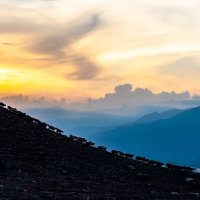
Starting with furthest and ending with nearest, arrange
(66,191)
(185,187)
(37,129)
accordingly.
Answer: (37,129)
(185,187)
(66,191)

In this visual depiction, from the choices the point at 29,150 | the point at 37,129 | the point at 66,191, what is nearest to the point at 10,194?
the point at 66,191

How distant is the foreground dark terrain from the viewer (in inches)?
1038

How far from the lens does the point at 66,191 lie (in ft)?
87.1

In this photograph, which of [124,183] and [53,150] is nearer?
[124,183]

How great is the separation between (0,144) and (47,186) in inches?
567

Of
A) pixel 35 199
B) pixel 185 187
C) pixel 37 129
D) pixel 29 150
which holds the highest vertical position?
pixel 37 129

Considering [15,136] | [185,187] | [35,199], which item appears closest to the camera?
[35,199]

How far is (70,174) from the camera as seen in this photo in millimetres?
33625

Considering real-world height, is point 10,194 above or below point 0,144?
below

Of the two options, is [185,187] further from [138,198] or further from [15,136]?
[15,136]

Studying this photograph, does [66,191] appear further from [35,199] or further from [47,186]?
[35,199]

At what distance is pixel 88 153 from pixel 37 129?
412 inches

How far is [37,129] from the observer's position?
177ft

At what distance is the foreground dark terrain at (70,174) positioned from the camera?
86.5 ft
